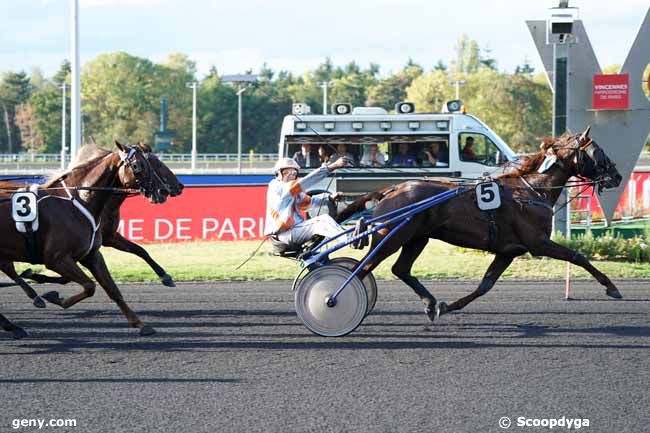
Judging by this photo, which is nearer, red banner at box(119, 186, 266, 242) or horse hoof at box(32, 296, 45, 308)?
horse hoof at box(32, 296, 45, 308)

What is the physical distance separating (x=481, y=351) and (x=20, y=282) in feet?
15.4

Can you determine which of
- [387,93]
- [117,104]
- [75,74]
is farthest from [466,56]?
[75,74]

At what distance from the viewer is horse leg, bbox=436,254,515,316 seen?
8.70m

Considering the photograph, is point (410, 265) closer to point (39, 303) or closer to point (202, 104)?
point (39, 303)

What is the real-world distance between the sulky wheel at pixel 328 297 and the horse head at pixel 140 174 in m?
1.55

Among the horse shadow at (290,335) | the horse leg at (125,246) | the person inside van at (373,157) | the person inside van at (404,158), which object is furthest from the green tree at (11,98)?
the horse shadow at (290,335)

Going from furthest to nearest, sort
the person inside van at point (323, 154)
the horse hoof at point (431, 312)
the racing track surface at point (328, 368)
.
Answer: the person inside van at point (323, 154) → the horse hoof at point (431, 312) → the racing track surface at point (328, 368)

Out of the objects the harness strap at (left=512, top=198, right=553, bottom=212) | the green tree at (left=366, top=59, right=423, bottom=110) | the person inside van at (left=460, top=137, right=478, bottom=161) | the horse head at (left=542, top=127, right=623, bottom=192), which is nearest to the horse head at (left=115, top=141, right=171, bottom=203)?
the harness strap at (left=512, top=198, right=553, bottom=212)

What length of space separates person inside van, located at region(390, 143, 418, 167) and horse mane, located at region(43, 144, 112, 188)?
33.6ft

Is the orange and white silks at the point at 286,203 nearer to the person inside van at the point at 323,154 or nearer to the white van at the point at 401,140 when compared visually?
the person inside van at the point at 323,154

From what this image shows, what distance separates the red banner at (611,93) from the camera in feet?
48.9

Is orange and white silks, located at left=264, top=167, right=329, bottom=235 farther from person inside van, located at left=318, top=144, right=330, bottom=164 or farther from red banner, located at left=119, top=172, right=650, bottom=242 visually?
person inside van, located at left=318, top=144, right=330, bottom=164

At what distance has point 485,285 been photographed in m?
8.86

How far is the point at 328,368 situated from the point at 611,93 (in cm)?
968
